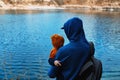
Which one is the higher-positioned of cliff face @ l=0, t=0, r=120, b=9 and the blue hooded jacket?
the blue hooded jacket

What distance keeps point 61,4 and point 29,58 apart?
151m

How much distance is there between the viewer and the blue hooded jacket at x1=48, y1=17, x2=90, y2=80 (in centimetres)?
579

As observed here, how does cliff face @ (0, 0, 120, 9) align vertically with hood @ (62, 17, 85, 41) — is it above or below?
below

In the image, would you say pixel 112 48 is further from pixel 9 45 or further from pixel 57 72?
pixel 57 72

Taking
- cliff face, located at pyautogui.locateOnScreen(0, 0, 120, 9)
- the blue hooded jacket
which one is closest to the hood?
the blue hooded jacket

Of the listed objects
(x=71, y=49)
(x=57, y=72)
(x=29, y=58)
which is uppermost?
(x=71, y=49)

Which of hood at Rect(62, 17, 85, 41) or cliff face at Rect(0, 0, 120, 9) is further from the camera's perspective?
cliff face at Rect(0, 0, 120, 9)

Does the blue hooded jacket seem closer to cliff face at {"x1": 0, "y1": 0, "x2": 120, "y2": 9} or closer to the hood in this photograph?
the hood

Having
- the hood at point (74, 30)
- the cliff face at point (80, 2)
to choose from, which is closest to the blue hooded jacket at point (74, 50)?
the hood at point (74, 30)

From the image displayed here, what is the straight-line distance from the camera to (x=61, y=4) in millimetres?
173750

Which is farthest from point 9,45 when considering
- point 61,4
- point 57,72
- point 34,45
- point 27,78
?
point 61,4

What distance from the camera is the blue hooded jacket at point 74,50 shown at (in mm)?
5793

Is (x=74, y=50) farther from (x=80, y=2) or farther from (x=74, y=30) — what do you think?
(x=80, y=2)

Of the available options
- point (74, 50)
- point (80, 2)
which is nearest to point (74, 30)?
point (74, 50)
